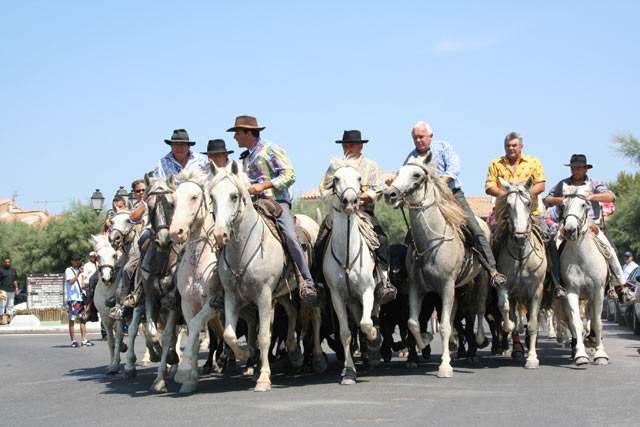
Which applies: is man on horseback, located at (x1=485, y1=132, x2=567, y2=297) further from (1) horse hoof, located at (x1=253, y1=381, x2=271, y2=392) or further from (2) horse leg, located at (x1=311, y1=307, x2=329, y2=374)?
(1) horse hoof, located at (x1=253, y1=381, x2=271, y2=392)

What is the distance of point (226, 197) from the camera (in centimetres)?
930

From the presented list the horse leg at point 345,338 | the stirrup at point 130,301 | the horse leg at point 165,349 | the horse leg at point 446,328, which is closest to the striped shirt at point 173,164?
the stirrup at point 130,301

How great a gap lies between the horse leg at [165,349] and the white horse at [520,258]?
4.65m

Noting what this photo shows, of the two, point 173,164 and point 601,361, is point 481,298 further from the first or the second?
point 173,164

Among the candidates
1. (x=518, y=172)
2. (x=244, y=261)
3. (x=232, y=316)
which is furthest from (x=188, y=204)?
(x=518, y=172)

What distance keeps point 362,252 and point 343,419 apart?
10.4 ft

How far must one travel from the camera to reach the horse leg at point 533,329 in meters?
11.2

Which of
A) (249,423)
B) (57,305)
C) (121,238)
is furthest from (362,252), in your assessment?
(57,305)

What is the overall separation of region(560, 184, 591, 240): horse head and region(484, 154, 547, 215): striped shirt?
85 cm

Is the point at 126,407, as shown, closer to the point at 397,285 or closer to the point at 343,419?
the point at 343,419

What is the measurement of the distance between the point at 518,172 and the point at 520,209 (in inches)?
59.1

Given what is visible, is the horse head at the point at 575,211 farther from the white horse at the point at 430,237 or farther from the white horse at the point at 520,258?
the white horse at the point at 430,237

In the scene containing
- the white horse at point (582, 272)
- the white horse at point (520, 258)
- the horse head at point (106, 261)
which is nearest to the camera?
the white horse at point (520, 258)

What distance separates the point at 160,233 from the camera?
990 cm
